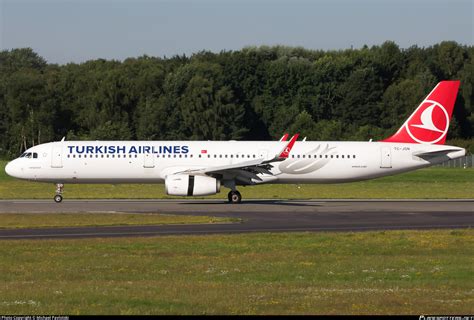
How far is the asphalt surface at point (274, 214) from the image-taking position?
3412cm

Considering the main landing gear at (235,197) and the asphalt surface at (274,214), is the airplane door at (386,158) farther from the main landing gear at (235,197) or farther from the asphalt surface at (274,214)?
the main landing gear at (235,197)

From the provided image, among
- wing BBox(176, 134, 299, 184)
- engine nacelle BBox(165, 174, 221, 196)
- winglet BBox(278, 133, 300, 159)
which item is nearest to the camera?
engine nacelle BBox(165, 174, 221, 196)

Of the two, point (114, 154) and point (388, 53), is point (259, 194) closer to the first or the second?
point (114, 154)

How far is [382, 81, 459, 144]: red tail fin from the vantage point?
54062 mm

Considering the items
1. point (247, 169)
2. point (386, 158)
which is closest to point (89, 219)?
point (247, 169)

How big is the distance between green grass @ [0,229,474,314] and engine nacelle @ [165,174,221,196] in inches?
661

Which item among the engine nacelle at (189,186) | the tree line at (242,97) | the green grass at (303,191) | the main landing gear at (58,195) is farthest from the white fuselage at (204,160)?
the tree line at (242,97)

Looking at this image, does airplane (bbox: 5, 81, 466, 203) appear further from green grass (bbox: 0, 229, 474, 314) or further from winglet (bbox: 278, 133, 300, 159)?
green grass (bbox: 0, 229, 474, 314)

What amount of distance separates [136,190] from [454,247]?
40393mm

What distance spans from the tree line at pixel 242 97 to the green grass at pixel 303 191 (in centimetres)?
3643

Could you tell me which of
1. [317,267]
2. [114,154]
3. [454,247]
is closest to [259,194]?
[114,154]

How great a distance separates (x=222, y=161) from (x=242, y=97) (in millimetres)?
77648

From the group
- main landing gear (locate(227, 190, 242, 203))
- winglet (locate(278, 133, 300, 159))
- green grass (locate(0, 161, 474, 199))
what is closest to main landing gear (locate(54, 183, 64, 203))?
green grass (locate(0, 161, 474, 199))

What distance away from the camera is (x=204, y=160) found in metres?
51.5
